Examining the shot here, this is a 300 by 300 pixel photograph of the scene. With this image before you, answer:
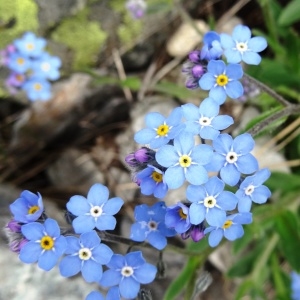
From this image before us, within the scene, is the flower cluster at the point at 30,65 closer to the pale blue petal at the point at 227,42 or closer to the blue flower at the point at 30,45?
the blue flower at the point at 30,45

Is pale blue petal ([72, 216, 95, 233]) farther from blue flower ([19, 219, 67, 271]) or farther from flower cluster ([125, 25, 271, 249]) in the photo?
flower cluster ([125, 25, 271, 249])

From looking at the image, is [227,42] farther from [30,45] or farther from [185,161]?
Result: [30,45]

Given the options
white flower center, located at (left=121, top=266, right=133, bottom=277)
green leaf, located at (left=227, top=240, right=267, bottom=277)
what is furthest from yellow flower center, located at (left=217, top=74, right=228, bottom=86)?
green leaf, located at (left=227, top=240, right=267, bottom=277)

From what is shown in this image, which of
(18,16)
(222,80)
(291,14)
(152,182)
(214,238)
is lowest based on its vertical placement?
(214,238)

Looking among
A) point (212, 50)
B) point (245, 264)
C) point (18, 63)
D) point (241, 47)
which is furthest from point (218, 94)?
point (18, 63)

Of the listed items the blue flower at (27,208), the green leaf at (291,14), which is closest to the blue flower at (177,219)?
the blue flower at (27,208)

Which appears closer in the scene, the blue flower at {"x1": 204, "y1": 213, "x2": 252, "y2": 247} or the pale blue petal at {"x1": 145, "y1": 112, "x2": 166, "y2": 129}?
the blue flower at {"x1": 204, "y1": 213, "x2": 252, "y2": 247}
